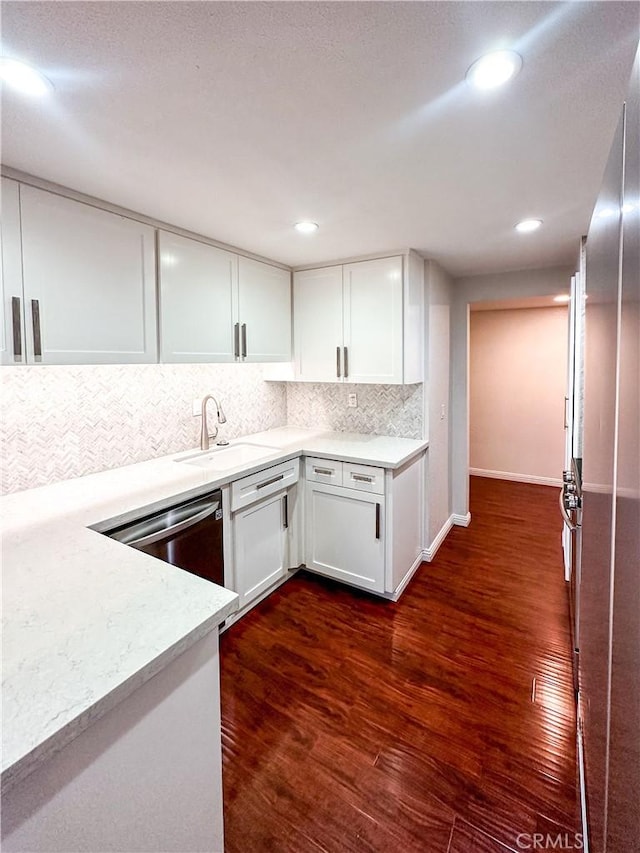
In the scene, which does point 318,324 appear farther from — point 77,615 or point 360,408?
A: point 77,615

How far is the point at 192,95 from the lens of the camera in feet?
3.79

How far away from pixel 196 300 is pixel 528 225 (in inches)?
74.6

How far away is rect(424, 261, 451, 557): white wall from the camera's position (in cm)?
311

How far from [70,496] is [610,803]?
2.05 meters

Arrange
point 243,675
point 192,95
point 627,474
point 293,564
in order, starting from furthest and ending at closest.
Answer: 1. point 293,564
2. point 243,675
3. point 192,95
4. point 627,474

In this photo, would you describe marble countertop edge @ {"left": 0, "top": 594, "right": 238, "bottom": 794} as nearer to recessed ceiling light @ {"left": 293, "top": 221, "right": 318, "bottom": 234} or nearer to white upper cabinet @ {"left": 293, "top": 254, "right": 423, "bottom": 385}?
recessed ceiling light @ {"left": 293, "top": 221, "right": 318, "bottom": 234}

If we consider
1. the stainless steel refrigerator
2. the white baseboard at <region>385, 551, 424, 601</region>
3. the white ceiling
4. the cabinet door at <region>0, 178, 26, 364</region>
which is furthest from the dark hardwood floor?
the white ceiling

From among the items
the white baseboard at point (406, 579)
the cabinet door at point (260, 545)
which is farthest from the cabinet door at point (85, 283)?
the white baseboard at point (406, 579)

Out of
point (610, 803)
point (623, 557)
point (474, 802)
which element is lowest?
point (474, 802)

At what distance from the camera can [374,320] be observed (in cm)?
287

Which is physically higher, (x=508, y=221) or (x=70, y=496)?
(x=508, y=221)

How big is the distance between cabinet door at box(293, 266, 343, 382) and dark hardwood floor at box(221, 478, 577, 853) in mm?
1548

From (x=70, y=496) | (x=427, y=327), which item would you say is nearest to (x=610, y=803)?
(x=70, y=496)

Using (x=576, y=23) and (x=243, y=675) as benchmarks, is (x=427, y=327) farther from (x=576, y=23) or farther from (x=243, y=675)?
(x=243, y=675)
